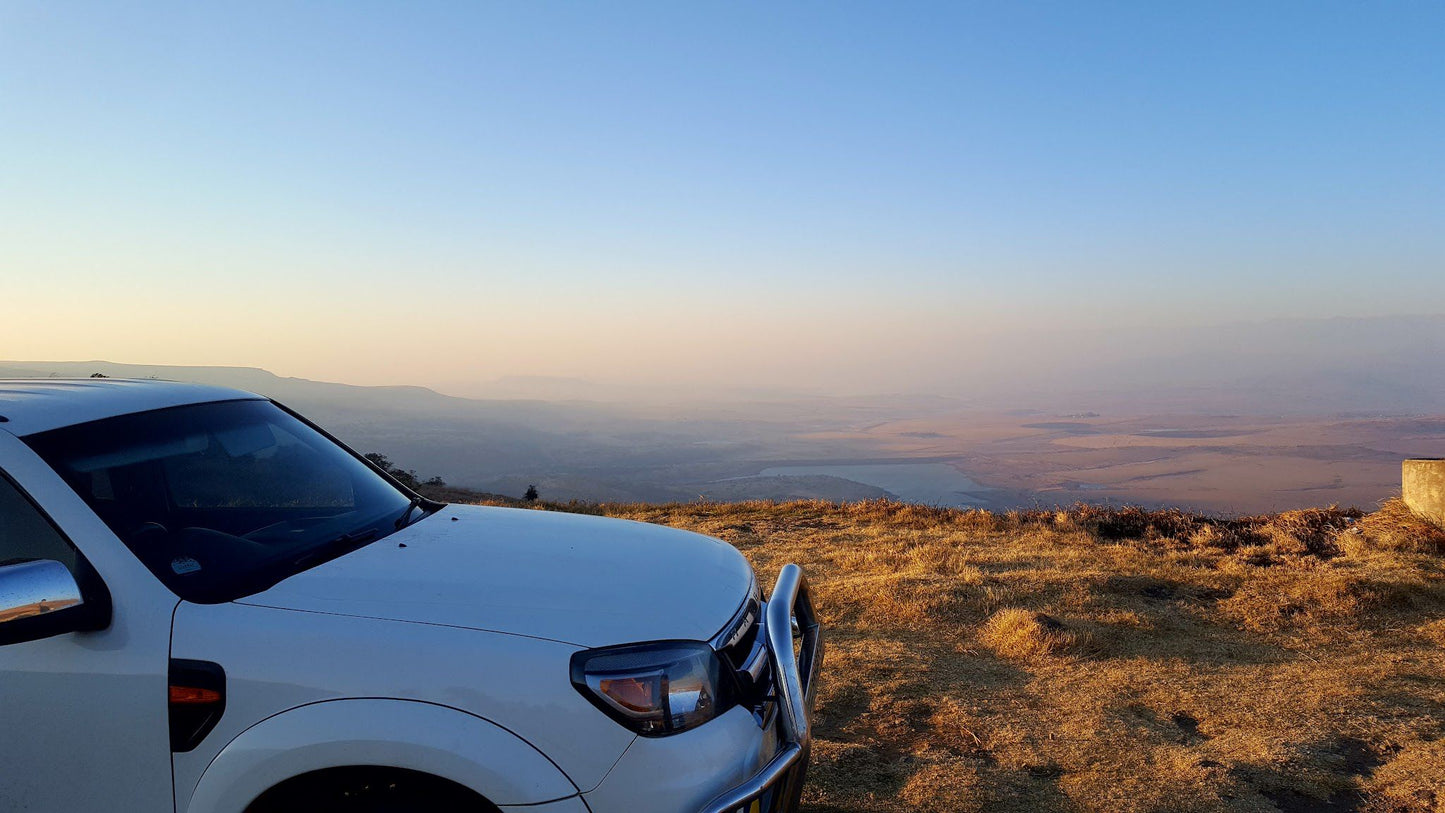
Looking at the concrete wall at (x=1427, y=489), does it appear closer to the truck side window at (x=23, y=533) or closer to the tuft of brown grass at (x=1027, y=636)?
the tuft of brown grass at (x=1027, y=636)

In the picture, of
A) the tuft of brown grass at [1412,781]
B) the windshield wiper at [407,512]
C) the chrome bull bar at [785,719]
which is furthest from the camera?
the tuft of brown grass at [1412,781]

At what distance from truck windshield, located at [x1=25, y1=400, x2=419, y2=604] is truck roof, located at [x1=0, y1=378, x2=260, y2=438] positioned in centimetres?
4

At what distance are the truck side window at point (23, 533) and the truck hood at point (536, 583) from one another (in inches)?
25.2

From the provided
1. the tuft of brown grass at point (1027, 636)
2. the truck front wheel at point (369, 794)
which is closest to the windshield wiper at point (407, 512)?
the truck front wheel at point (369, 794)

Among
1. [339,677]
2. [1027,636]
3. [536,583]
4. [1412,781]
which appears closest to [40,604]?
[339,677]

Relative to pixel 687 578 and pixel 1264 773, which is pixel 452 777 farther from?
pixel 1264 773

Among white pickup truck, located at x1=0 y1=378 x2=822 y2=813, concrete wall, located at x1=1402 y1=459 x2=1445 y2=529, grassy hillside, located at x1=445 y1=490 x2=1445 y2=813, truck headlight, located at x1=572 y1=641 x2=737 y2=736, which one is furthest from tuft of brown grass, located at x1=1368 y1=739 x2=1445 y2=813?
concrete wall, located at x1=1402 y1=459 x2=1445 y2=529

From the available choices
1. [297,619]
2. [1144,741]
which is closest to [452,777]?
[297,619]

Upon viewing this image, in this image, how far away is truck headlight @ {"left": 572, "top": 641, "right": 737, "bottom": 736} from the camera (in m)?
2.11

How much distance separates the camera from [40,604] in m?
2.08

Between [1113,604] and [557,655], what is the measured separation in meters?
5.94

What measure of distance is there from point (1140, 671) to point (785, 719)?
3838 mm

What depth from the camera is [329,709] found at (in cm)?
202

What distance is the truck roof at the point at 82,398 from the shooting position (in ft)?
8.39
